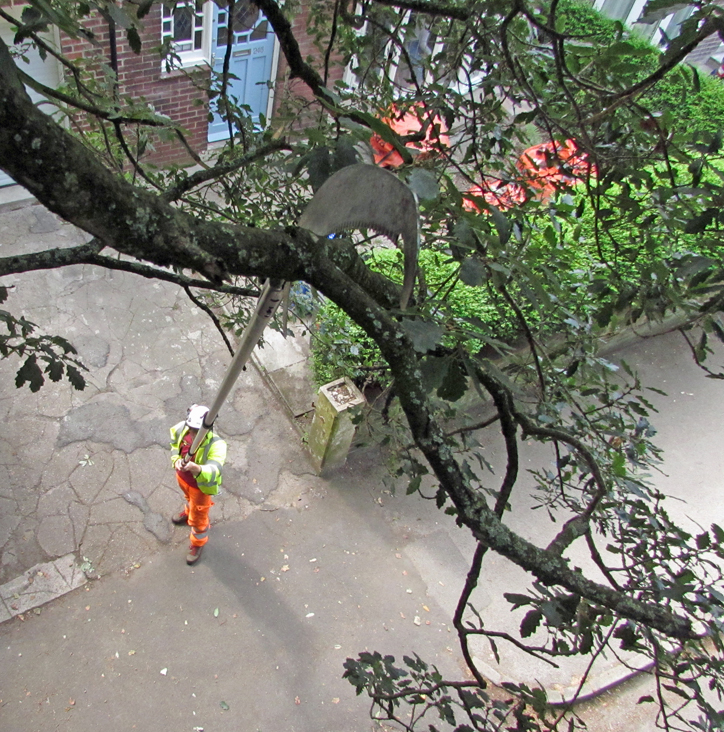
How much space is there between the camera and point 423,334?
1331mm

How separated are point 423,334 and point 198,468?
3151 mm

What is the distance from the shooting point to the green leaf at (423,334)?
1.30 meters

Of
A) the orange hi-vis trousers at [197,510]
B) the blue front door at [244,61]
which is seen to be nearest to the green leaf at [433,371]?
the orange hi-vis trousers at [197,510]

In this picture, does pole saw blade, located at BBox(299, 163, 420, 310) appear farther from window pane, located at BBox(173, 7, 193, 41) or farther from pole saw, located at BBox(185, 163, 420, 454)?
window pane, located at BBox(173, 7, 193, 41)

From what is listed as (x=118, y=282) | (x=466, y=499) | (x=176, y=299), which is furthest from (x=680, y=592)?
(x=118, y=282)

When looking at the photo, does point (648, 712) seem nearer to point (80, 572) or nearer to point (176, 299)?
point (80, 572)

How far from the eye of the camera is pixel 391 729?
4.14 meters

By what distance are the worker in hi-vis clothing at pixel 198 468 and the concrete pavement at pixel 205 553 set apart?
432 mm

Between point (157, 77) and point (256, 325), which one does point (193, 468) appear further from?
point (157, 77)

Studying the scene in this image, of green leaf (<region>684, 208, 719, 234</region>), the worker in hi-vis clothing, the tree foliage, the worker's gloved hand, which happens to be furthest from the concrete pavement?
green leaf (<region>684, 208, 719, 234</region>)

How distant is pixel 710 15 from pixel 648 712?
4.84 m

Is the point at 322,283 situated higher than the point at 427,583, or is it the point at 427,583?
the point at 322,283

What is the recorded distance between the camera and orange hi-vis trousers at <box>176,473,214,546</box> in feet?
14.3

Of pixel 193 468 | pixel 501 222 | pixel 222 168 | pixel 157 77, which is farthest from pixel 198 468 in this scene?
pixel 157 77
